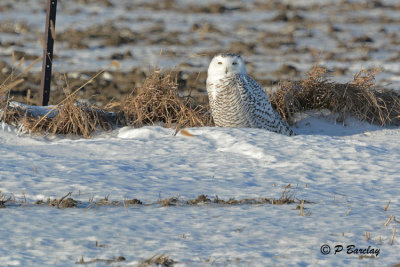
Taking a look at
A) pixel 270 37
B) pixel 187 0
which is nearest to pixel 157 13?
pixel 187 0

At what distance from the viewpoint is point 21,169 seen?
438 cm

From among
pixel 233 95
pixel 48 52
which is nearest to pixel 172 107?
pixel 233 95

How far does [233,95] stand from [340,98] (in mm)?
1773

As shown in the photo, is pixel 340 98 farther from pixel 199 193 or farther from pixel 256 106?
pixel 199 193

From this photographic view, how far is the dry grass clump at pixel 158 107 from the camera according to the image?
6.28m

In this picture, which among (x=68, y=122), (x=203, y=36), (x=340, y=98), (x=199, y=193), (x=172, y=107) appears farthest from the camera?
(x=203, y=36)

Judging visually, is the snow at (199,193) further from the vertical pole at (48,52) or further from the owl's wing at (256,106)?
the vertical pole at (48,52)

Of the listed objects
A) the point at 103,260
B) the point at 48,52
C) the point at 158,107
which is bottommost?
the point at 103,260

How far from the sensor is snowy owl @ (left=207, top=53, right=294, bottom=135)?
559 centimetres

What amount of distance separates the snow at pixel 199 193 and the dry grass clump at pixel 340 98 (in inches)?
35.1

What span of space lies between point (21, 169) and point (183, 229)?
151 cm

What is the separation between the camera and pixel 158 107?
635cm

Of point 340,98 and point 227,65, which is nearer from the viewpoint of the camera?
point 227,65

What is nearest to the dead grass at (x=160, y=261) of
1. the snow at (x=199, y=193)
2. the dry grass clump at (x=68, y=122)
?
the snow at (x=199, y=193)
